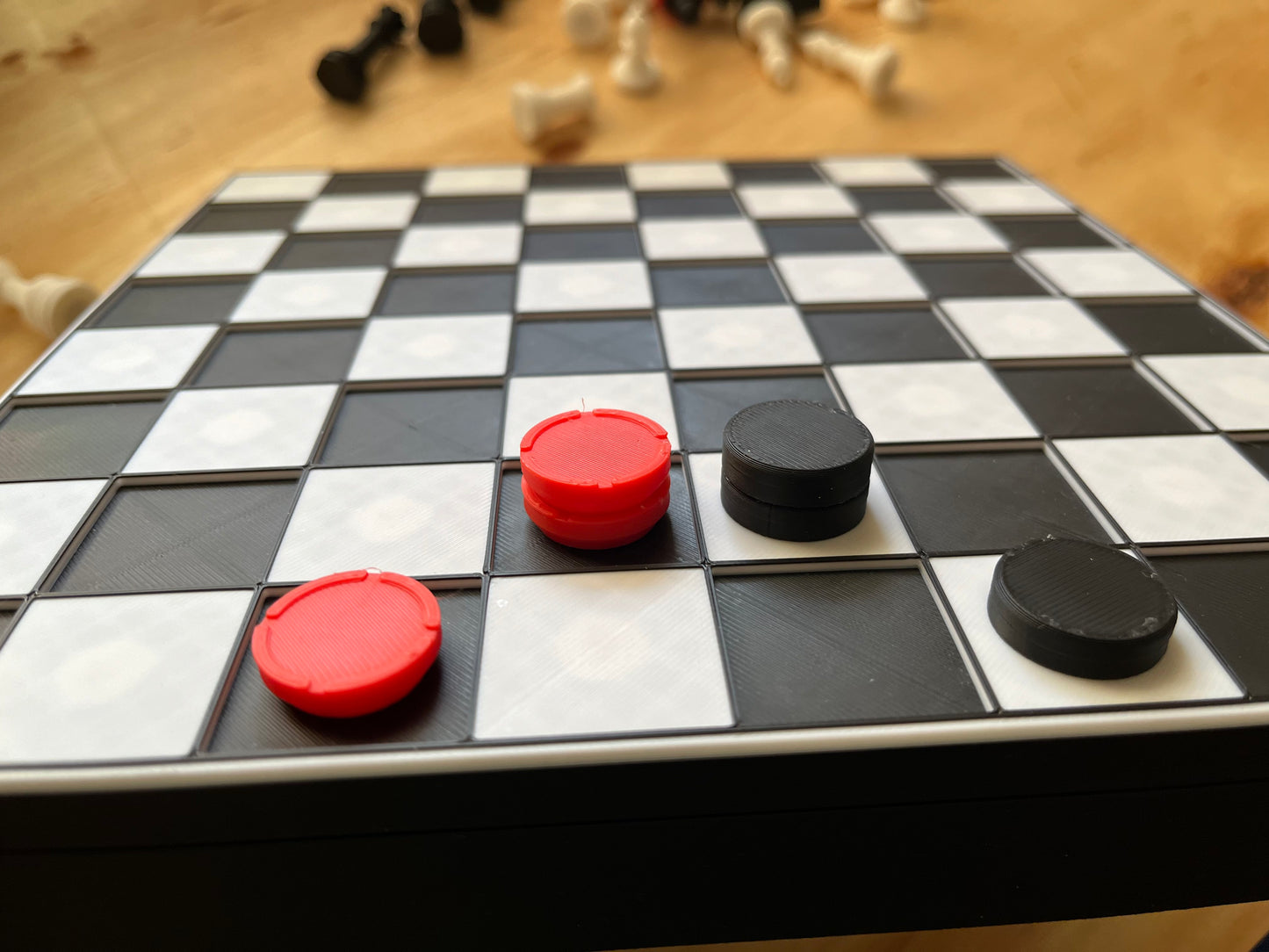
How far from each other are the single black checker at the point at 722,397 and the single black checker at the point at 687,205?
25.5 inches

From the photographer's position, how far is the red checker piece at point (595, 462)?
85cm

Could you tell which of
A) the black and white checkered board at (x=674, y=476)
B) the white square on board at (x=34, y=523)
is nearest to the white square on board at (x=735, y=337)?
the black and white checkered board at (x=674, y=476)

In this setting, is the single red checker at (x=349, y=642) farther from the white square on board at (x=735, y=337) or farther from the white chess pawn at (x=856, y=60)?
the white chess pawn at (x=856, y=60)

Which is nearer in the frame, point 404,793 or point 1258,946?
point 404,793

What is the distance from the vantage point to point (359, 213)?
1.75 metres

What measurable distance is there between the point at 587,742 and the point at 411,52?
210 centimetres

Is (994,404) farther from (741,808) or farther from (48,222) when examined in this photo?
(48,222)

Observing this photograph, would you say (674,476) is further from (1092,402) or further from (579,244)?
(579,244)

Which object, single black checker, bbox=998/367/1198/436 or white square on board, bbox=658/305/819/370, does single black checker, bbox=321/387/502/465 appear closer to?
white square on board, bbox=658/305/819/370

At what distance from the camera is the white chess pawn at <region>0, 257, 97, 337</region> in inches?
61.9

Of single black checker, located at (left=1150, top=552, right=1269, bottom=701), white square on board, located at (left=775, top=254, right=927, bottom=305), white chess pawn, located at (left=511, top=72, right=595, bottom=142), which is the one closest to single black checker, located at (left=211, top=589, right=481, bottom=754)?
single black checker, located at (left=1150, top=552, right=1269, bottom=701)

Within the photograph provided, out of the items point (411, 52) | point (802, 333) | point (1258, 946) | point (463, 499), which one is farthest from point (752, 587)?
point (411, 52)

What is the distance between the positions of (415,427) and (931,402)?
679 millimetres

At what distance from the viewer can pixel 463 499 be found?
3.23 feet
